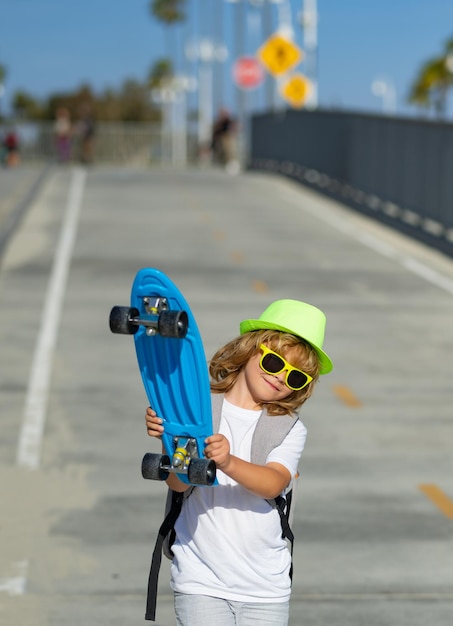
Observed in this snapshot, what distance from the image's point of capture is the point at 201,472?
3.68 meters

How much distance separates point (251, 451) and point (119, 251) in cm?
1721

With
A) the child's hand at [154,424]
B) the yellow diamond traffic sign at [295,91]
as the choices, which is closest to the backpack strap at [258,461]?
the child's hand at [154,424]

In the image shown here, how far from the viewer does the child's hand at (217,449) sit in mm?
3789

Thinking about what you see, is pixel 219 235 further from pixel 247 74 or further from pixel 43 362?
pixel 247 74

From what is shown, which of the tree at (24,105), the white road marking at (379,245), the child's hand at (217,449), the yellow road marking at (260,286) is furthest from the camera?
the tree at (24,105)

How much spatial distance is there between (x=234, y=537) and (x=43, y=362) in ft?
28.6

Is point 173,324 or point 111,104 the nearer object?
point 173,324

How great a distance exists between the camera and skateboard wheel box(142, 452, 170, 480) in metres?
3.81

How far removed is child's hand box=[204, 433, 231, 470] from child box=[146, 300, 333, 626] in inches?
9.6

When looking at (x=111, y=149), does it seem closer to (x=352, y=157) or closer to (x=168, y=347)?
(x=352, y=157)

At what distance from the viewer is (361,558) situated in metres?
7.33

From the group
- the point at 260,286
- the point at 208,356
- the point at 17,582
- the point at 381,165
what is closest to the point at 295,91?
the point at 381,165

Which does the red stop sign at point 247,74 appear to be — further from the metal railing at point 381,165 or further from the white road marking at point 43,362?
the white road marking at point 43,362

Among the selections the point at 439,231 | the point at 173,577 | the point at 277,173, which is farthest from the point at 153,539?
the point at 277,173
